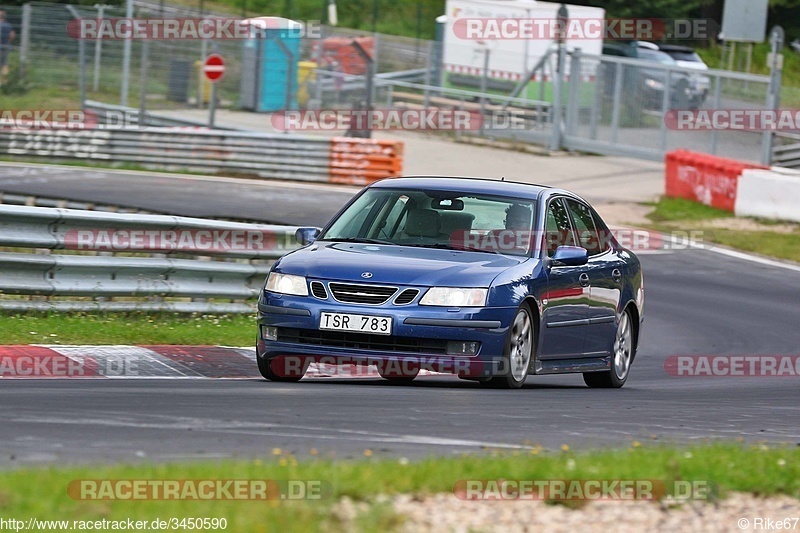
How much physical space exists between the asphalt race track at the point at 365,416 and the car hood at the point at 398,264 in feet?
2.27

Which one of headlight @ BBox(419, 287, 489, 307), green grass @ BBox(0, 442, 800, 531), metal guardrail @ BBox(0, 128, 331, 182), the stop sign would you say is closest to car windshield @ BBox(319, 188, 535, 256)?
headlight @ BBox(419, 287, 489, 307)

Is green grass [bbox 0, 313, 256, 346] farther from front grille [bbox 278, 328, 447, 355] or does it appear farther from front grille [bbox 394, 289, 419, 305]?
→ front grille [bbox 394, 289, 419, 305]

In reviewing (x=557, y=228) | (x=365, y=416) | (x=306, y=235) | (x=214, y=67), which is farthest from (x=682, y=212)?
(x=365, y=416)

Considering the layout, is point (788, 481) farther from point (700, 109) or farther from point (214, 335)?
point (700, 109)

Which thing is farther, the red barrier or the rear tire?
the red barrier

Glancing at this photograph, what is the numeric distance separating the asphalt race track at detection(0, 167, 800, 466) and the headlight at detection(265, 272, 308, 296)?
1.96 feet

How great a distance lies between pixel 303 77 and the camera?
106 ft

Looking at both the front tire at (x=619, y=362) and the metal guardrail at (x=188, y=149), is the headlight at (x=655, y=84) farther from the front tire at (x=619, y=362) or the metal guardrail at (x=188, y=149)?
the front tire at (x=619, y=362)

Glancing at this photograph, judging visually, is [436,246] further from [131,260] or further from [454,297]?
[131,260]

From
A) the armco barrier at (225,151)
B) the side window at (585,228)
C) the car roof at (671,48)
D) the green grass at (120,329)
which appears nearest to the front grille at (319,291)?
the green grass at (120,329)

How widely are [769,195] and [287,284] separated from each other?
16075 mm

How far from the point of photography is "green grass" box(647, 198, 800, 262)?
21.9 m

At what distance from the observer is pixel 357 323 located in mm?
9133

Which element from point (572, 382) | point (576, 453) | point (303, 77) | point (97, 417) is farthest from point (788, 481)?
point (303, 77)
